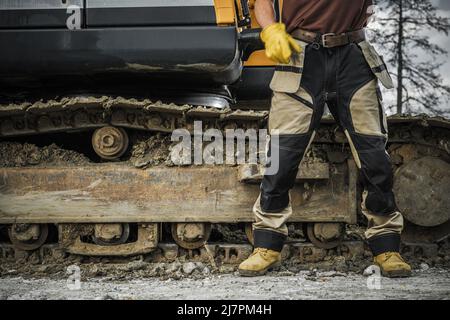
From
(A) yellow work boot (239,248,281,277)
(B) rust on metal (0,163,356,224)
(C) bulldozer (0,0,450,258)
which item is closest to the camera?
(A) yellow work boot (239,248,281,277)

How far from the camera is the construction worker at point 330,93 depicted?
3.91 m

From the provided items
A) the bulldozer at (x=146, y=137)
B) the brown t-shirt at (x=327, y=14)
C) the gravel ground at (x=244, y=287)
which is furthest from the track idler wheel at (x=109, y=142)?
the brown t-shirt at (x=327, y=14)

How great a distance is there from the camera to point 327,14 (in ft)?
12.8

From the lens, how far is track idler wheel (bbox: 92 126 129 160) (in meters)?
4.48

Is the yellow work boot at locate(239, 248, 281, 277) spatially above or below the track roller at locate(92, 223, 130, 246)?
below

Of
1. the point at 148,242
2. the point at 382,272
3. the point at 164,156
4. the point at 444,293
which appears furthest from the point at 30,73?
the point at 444,293

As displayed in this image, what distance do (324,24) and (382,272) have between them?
5.22 ft

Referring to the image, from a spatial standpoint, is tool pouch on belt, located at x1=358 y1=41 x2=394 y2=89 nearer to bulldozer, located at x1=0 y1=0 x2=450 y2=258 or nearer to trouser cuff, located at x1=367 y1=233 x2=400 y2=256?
bulldozer, located at x1=0 y1=0 x2=450 y2=258

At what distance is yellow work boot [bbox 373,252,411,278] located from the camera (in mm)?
3934

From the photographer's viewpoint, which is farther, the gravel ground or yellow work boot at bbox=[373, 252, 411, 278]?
yellow work boot at bbox=[373, 252, 411, 278]

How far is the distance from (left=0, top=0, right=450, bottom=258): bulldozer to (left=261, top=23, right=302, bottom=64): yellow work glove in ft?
1.76

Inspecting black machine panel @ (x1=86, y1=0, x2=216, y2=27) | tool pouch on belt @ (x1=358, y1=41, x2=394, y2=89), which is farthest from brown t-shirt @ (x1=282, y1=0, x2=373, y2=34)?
black machine panel @ (x1=86, y1=0, x2=216, y2=27)

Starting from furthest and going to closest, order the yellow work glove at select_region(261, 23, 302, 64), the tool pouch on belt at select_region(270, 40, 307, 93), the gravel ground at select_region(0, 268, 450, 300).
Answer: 1. the tool pouch on belt at select_region(270, 40, 307, 93)
2. the yellow work glove at select_region(261, 23, 302, 64)
3. the gravel ground at select_region(0, 268, 450, 300)

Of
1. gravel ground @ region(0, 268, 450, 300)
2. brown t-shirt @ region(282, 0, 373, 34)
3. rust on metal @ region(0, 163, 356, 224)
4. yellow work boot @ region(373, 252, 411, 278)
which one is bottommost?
gravel ground @ region(0, 268, 450, 300)
